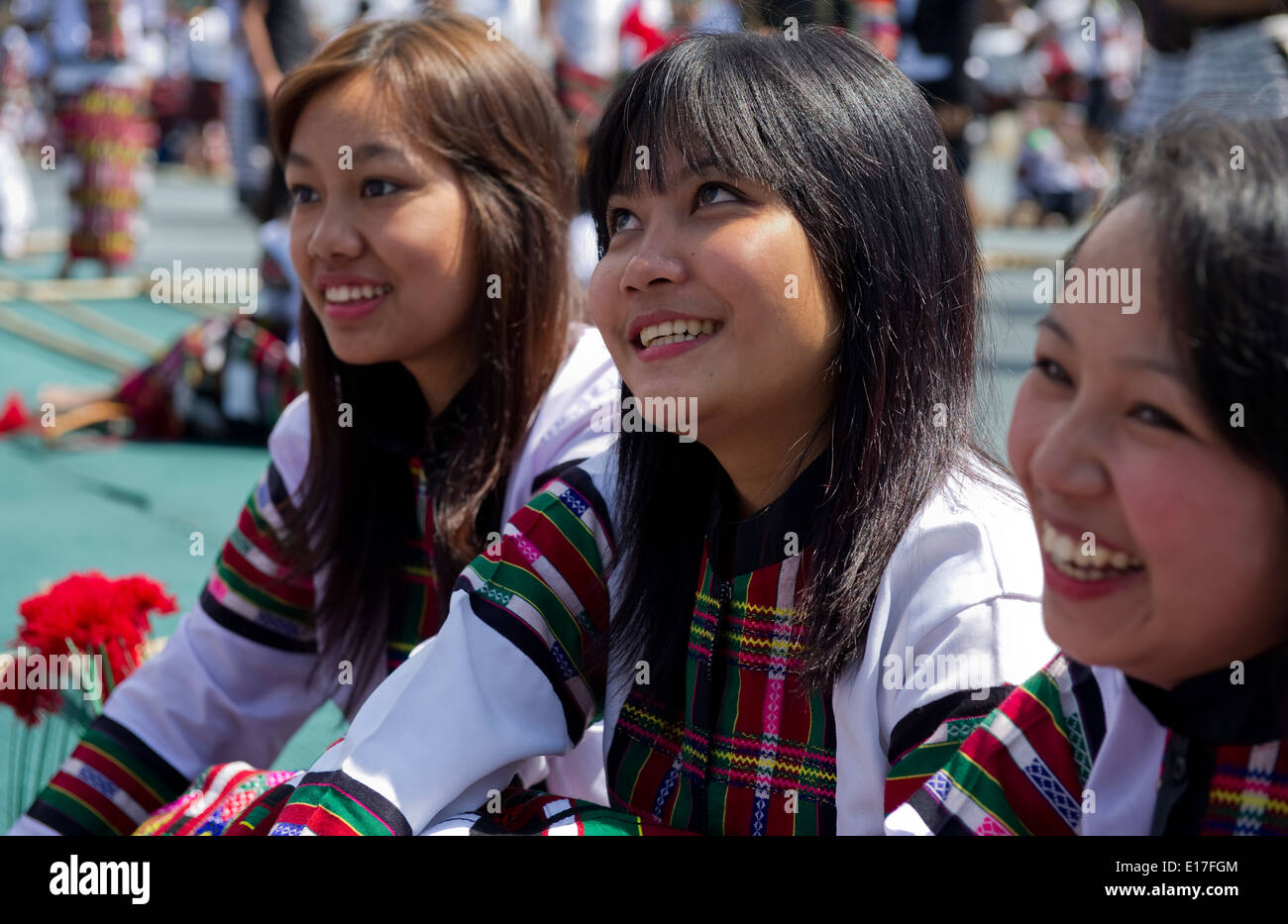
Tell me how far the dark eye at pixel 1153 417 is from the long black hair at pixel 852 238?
45 cm

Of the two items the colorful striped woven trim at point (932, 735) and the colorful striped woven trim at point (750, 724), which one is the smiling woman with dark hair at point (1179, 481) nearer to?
the colorful striped woven trim at point (932, 735)

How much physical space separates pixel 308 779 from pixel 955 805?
706 mm

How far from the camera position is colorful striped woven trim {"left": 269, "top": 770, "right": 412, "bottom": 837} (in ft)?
4.85

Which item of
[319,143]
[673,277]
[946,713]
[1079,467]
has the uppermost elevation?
[319,143]

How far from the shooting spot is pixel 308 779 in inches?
61.4

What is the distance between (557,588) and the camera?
1626 millimetres

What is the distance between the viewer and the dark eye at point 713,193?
1476 millimetres

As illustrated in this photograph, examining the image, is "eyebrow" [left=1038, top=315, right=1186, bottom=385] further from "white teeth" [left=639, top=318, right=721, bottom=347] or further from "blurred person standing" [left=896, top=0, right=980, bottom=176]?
"blurred person standing" [left=896, top=0, right=980, bottom=176]

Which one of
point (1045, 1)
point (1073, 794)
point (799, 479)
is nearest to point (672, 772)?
point (799, 479)

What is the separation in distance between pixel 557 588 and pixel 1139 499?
788 mm

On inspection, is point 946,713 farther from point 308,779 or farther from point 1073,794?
point 308,779

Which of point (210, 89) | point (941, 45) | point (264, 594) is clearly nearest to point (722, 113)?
point (264, 594)

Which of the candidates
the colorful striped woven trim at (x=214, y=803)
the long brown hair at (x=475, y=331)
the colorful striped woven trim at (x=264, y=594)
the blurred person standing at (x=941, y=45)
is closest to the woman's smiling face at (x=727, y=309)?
the long brown hair at (x=475, y=331)

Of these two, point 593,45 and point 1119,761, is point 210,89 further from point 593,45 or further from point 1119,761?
point 1119,761
